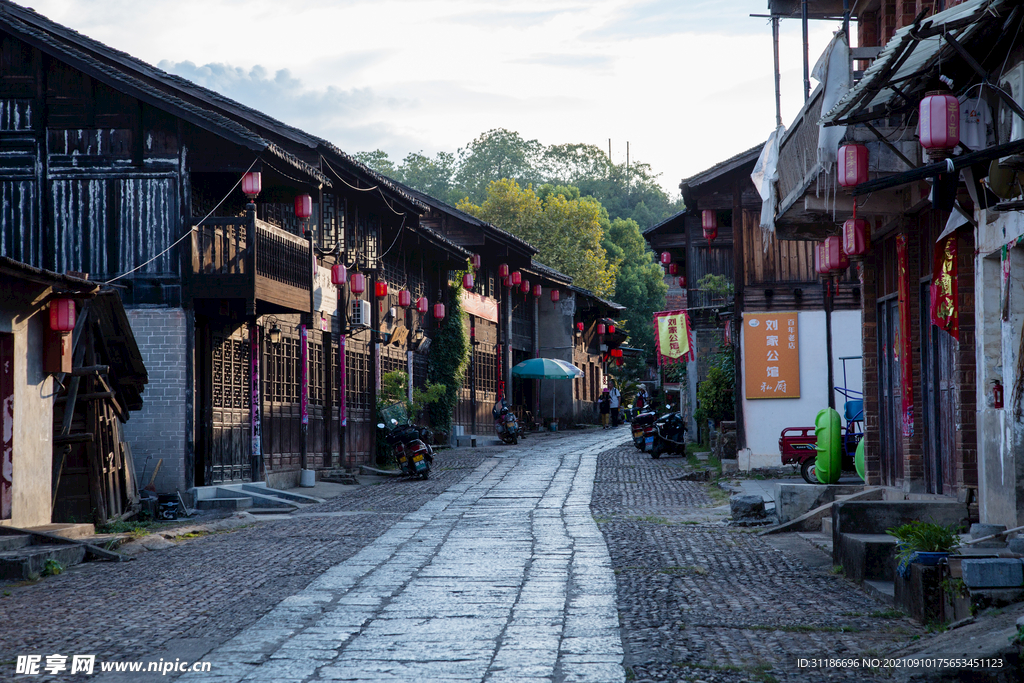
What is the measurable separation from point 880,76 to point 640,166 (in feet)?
256

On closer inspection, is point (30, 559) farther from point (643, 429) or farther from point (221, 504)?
point (643, 429)

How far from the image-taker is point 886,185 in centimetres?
902

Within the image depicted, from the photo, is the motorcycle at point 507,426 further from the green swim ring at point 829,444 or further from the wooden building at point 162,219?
the green swim ring at point 829,444

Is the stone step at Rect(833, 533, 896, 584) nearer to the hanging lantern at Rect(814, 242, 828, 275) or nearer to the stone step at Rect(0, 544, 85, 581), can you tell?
the hanging lantern at Rect(814, 242, 828, 275)

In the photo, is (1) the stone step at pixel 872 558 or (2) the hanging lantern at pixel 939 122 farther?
(1) the stone step at pixel 872 558

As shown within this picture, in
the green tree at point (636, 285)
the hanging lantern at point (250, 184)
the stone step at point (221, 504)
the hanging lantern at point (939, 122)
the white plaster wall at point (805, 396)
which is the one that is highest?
the green tree at point (636, 285)

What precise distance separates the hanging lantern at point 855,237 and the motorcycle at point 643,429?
49.7 ft

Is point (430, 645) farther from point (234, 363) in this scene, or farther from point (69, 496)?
point (234, 363)

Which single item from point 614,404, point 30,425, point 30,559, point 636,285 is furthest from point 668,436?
point 636,285

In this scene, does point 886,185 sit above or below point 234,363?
above

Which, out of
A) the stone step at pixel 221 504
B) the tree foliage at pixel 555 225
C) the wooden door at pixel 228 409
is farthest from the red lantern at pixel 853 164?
the tree foliage at pixel 555 225

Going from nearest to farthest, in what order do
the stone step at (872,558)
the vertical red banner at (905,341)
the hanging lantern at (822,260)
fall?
the stone step at (872,558) → the vertical red banner at (905,341) → the hanging lantern at (822,260)

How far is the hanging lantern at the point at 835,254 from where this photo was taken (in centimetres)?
1387

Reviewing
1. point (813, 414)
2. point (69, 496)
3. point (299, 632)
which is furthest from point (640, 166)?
point (299, 632)
